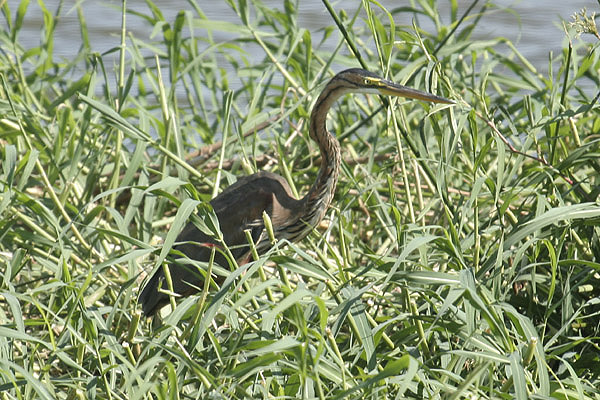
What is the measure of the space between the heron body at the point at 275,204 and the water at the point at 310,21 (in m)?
4.27

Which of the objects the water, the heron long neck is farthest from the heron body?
the water

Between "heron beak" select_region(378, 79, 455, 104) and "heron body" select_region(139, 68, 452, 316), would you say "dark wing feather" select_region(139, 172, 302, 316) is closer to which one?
"heron body" select_region(139, 68, 452, 316)

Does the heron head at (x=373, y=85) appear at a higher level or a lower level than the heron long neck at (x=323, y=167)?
higher

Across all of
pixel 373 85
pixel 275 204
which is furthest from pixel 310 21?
pixel 373 85

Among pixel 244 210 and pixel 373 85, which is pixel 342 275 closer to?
pixel 373 85

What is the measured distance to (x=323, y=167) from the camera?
3.30 meters

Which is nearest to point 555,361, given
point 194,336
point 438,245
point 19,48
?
point 438,245

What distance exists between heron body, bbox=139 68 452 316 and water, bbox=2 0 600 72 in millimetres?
4273

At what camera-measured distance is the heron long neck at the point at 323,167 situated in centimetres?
327

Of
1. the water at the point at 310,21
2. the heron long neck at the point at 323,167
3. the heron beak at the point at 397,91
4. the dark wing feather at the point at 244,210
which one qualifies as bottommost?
the water at the point at 310,21

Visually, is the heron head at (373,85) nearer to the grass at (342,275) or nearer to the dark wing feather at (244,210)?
the grass at (342,275)

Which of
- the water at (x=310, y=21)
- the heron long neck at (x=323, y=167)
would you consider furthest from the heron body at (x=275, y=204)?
the water at (x=310, y=21)

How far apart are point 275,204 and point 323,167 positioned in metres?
0.21

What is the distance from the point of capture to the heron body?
3221 mm
